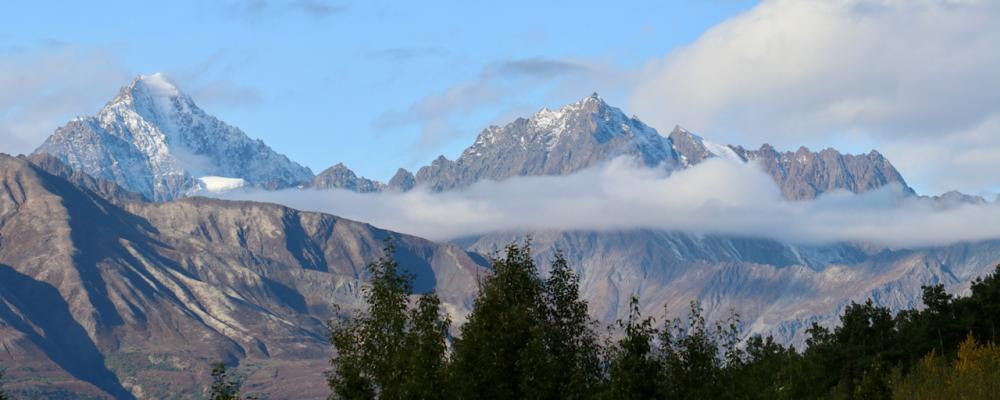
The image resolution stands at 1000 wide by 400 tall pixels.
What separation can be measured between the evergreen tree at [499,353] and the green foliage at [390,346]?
1899 millimetres

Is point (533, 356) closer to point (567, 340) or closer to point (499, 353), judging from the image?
point (499, 353)

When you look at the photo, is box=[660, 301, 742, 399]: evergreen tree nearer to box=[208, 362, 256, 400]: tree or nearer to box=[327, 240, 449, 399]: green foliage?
box=[327, 240, 449, 399]: green foliage

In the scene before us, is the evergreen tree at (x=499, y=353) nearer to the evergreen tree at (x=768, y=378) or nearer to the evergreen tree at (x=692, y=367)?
the evergreen tree at (x=692, y=367)

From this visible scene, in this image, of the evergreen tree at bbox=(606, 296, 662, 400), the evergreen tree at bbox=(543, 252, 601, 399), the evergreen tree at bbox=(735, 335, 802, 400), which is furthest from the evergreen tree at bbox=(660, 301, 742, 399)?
the evergreen tree at bbox=(543, 252, 601, 399)

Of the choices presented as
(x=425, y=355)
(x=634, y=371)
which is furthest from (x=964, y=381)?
(x=425, y=355)

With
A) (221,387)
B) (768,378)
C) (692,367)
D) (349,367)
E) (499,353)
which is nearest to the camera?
(499,353)

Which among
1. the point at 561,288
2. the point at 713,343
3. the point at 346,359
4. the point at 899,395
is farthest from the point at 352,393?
the point at 899,395

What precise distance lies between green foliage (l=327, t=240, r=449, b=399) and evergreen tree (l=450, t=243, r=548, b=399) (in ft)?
6.23

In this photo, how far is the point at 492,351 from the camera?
326 feet

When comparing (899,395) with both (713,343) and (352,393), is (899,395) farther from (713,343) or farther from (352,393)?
(352,393)

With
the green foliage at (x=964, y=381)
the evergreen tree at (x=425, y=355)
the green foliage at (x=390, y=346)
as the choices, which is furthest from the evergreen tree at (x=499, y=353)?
the green foliage at (x=964, y=381)

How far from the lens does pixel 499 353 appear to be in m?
99.6

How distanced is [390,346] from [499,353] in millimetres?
11329

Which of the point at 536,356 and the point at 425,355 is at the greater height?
the point at 425,355
